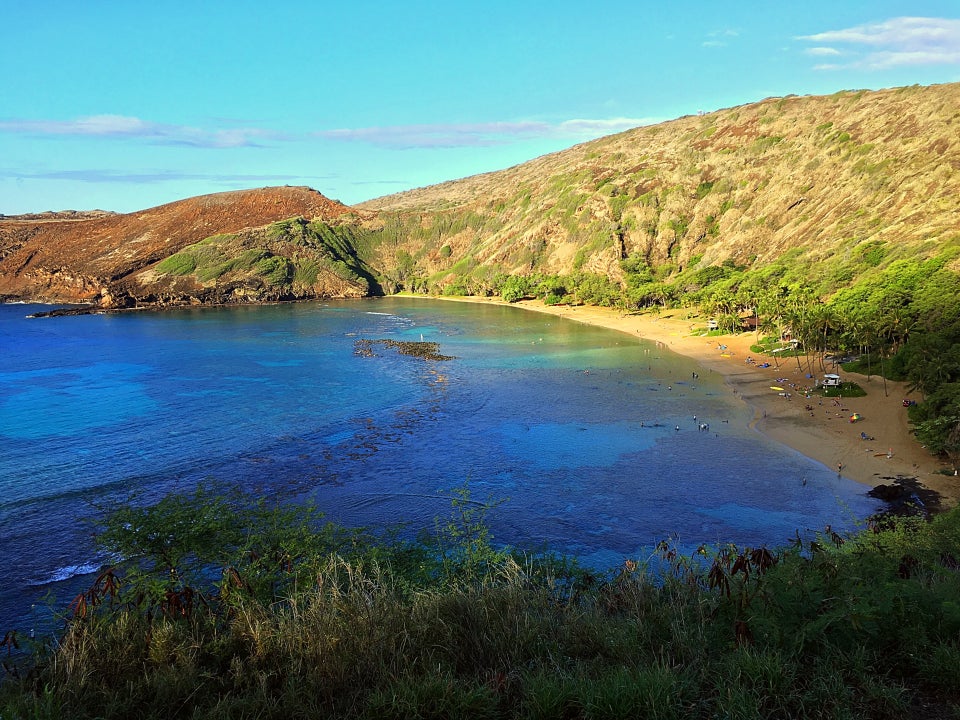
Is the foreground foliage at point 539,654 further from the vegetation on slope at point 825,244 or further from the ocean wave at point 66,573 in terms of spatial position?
the vegetation on slope at point 825,244

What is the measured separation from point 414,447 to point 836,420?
3740 cm

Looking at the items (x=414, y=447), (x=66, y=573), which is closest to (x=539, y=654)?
(x=66, y=573)

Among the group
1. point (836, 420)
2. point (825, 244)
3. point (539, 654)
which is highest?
point (825, 244)

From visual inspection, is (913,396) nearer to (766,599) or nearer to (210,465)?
(766,599)

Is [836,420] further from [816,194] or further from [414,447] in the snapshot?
[816,194]

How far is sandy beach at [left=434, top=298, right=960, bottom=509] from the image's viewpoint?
4306 cm

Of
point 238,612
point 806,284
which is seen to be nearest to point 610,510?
point 238,612

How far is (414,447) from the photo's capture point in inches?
2046

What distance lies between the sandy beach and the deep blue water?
8.04ft

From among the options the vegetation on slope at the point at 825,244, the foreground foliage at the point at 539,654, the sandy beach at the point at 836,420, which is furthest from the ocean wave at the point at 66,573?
the vegetation on slope at the point at 825,244

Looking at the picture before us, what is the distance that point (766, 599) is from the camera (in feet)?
42.7

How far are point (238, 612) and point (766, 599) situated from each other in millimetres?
11088

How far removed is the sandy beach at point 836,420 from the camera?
43.1 meters

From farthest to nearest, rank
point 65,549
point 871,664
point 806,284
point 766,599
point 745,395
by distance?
point 806,284, point 745,395, point 65,549, point 766,599, point 871,664
